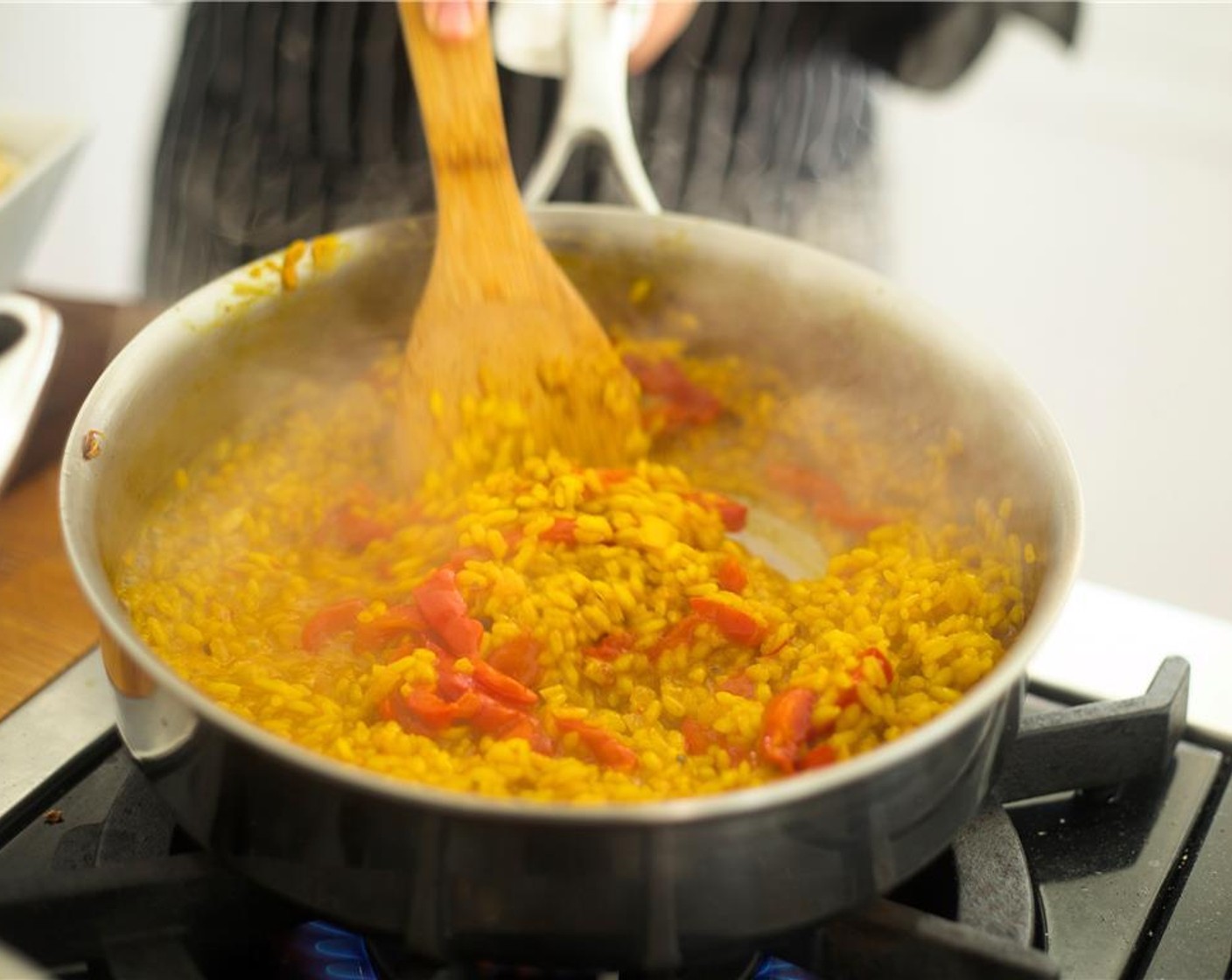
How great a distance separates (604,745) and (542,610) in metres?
0.15

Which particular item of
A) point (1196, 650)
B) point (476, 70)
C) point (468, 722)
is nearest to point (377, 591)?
point (468, 722)

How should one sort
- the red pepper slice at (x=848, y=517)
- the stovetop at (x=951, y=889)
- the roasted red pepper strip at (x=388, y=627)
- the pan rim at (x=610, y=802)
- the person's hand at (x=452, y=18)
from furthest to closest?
the red pepper slice at (x=848, y=517)
the person's hand at (x=452, y=18)
the roasted red pepper strip at (x=388, y=627)
the stovetop at (x=951, y=889)
the pan rim at (x=610, y=802)

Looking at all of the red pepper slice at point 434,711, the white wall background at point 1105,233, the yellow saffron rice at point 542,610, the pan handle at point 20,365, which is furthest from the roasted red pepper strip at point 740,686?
the white wall background at point 1105,233

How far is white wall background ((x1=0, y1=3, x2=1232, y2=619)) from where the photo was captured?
10.7ft

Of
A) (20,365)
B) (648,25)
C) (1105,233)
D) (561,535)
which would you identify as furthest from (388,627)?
(1105,233)

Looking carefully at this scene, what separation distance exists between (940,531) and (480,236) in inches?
21.8

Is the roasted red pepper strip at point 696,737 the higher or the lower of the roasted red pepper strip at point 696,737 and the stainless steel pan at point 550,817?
the lower

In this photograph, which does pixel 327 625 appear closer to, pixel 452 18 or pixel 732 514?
pixel 732 514

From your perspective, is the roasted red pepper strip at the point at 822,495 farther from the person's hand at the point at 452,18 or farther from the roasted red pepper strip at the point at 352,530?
the person's hand at the point at 452,18

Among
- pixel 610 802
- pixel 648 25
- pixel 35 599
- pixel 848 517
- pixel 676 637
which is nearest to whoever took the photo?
pixel 610 802

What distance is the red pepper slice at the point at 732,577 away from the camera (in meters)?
1.18

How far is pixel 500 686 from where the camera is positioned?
1031 millimetres

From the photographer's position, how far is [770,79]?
1909 mm

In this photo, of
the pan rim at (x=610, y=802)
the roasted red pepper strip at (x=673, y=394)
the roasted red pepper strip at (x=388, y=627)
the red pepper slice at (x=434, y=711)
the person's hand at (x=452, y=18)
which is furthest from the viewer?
the roasted red pepper strip at (x=673, y=394)
